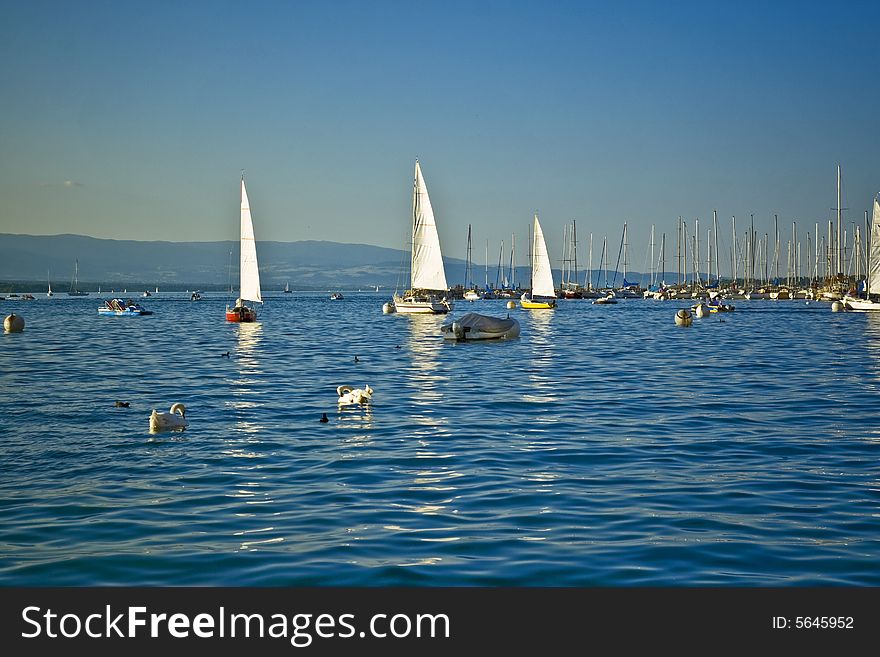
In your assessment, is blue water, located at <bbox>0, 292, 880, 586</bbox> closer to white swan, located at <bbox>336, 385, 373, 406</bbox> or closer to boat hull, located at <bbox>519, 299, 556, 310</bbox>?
white swan, located at <bbox>336, 385, 373, 406</bbox>

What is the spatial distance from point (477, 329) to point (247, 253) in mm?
38443

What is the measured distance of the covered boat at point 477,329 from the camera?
199ft

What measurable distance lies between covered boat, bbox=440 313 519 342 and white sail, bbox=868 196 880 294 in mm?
46901

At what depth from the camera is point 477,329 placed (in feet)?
200

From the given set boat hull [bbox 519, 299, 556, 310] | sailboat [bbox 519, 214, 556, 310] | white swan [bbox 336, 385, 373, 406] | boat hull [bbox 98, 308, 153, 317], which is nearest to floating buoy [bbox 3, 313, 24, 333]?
boat hull [bbox 98, 308, 153, 317]

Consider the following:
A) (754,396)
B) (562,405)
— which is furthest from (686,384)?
(562,405)

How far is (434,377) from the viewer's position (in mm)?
37594

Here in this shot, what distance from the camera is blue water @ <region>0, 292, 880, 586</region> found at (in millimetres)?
11766

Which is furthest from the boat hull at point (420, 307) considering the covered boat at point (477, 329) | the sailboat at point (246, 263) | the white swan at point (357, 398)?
the white swan at point (357, 398)

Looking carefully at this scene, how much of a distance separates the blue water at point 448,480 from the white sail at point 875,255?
5880cm

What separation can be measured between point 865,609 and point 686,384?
25107 millimetres

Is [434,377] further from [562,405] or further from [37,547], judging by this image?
[37,547]

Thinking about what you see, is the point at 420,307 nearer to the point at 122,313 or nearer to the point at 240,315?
the point at 240,315

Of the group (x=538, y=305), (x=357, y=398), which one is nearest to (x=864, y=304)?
(x=538, y=305)
